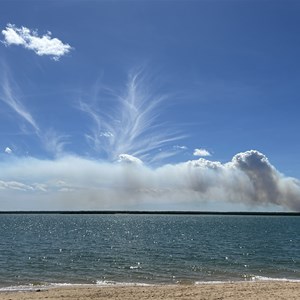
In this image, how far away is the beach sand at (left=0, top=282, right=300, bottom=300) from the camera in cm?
2430

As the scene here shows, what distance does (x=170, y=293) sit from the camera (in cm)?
2545

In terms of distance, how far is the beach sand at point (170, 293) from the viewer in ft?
79.7

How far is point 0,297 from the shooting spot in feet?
80.8

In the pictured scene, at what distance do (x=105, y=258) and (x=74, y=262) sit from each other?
5038 millimetres

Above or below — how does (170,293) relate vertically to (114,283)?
below

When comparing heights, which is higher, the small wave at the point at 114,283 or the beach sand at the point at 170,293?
the small wave at the point at 114,283

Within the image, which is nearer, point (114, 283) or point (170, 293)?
point (170, 293)

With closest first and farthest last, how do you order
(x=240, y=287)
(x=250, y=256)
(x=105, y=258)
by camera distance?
1. (x=240, y=287)
2. (x=105, y=258)
3. (x=250, y=256)

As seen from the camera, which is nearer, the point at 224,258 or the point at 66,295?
the point at 66,295

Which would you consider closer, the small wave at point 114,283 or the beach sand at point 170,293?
the beach sand at point 170,293

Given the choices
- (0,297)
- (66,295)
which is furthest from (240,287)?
(0,297)

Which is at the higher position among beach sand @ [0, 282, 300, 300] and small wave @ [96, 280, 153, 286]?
small wave @ [96, 280, 153, 286]

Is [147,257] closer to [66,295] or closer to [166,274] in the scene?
[166,274]

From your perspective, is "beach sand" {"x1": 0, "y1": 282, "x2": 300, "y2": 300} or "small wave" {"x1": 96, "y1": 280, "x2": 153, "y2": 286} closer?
"beach sand" {"x1": 0, "y1": 282, "x2": 300, "y2": 300}
